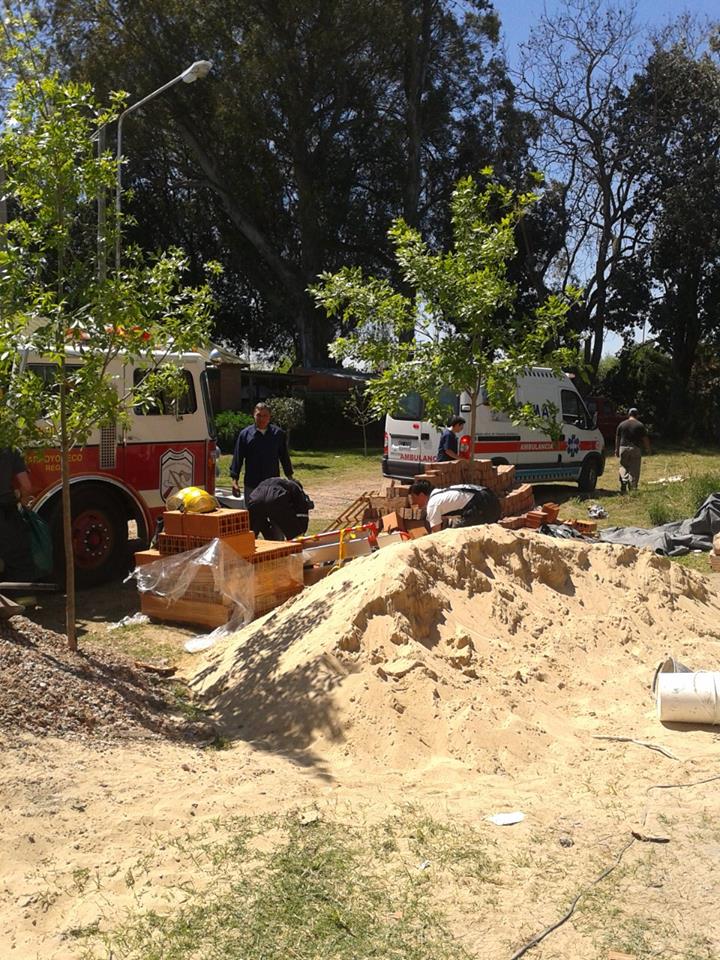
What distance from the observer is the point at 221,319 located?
40.6 m

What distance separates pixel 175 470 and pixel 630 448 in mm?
10423

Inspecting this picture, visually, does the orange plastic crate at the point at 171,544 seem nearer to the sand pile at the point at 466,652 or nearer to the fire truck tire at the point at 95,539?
the sand pile at the point at 466,652

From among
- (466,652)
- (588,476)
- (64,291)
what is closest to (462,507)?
(466,652)

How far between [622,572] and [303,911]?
A: 5283mm

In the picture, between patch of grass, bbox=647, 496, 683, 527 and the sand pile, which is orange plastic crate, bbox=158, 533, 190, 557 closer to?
the sand pile

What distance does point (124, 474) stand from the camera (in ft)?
35.7

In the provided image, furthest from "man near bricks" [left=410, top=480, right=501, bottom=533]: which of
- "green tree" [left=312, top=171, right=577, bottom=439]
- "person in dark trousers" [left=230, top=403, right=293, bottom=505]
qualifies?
"person in dark trousers" [left=230, top=403, right=293, bottom=505]

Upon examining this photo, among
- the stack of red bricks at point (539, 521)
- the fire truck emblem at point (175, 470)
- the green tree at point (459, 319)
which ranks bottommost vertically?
the stack of red bricks at point (539, 521)

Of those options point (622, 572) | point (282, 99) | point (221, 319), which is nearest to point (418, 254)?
point (622, 572)

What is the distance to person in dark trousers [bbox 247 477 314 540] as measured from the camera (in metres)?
10.2

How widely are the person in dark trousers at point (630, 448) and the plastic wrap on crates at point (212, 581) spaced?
37.6 feet

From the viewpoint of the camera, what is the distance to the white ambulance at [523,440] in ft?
55.4

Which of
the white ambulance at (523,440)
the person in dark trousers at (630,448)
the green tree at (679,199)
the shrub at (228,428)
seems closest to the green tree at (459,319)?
the white ambulance at (523,440)

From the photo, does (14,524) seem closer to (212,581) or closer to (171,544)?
(171,544)
